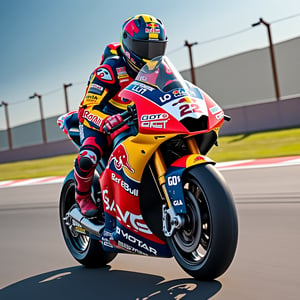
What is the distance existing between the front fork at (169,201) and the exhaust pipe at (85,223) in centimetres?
81

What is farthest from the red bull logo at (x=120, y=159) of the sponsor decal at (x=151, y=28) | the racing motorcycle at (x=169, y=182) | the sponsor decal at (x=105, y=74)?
the sponsor decal at (x=151, y=28)

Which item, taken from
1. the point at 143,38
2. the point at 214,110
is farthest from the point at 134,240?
the point at 143,38

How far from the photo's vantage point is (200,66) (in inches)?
811

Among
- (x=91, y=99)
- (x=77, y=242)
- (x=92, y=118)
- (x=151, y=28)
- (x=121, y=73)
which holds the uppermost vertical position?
(x=151, y=28)

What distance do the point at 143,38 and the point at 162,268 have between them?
5.38ft

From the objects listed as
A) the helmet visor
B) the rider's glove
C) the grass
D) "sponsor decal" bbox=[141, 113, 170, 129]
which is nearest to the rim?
"sponsor decal" bbox=[141, 113, 170, 129]

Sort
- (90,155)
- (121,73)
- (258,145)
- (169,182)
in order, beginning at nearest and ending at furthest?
(169,182)
(90,155)
(121,73)
(258,145)

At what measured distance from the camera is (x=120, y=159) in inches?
162

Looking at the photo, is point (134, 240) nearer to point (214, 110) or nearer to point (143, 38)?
point (214, 110)

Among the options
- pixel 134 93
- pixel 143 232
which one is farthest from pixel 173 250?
pixel 134 93

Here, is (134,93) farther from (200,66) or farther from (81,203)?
(200,66)

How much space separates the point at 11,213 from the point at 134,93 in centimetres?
538

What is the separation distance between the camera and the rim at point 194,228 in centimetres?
360

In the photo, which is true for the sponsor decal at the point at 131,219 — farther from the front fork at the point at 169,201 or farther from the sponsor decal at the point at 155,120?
the sponsor decal at the point at 155,120
